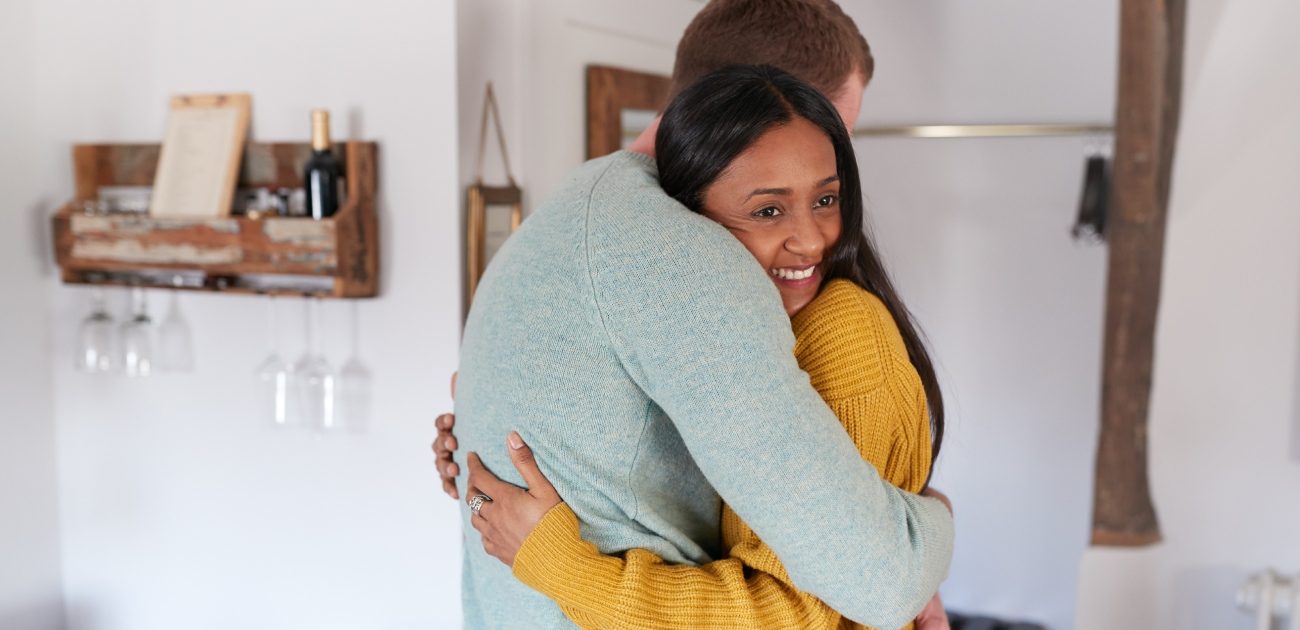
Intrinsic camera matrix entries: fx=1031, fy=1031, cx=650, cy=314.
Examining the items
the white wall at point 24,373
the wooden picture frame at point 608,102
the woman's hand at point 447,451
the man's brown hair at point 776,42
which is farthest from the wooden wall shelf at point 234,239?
the man's brown hair at point 776,42

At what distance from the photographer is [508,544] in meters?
0.99

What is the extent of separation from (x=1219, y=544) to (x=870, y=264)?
167 centimetres

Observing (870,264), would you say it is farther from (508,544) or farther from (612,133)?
(612,133)

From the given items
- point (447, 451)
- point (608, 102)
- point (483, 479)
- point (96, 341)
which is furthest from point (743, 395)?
point (96, 341)

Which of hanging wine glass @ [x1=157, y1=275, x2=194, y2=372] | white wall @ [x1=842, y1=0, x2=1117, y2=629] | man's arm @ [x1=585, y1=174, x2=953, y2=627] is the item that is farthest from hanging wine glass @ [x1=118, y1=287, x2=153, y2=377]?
white wall @ [x1=842, y1=0, x2=1117, y2=629]

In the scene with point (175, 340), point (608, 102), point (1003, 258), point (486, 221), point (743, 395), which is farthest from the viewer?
point (1003, 258)

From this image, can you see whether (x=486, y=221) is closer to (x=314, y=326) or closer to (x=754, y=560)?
(x=314, y=326)

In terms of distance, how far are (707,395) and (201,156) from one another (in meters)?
1.53

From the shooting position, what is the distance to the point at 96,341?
2.13 meters

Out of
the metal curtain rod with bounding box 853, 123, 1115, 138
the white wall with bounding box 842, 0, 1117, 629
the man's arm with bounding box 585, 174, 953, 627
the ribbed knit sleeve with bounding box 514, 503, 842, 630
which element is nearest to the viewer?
the man's arm with bounding box 585, 174, 953, 627

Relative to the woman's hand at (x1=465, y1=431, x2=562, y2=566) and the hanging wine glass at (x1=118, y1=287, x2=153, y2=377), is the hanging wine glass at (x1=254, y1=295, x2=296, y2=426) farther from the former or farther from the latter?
the woman's hand at (x1=465, y1=431, x2=562, y2=566)

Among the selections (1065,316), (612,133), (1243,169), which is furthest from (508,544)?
(1065,316)

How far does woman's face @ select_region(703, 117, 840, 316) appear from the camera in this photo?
94 cm

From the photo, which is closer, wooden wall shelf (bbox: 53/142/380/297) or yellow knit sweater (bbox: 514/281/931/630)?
yellow knit sweater (bbox: 514/281/931/630)
